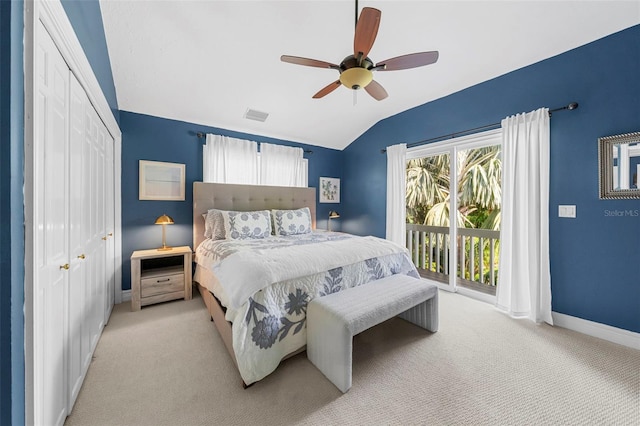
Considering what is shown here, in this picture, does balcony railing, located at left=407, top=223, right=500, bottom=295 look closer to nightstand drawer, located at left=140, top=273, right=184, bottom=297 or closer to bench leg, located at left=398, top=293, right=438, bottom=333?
bench leg, located at left=398, top=293, right=438, bottom=333

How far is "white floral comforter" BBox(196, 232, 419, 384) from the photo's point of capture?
164cm

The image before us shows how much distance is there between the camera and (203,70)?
2635 millimetres

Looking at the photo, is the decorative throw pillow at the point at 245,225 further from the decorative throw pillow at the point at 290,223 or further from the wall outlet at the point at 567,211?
the wall outlet at the point at 567,211

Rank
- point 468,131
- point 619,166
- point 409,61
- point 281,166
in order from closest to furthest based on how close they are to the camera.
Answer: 1. point 409,61
2. point 619,166
3. point 468,131
4. point 281,166

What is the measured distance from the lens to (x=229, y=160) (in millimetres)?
3701

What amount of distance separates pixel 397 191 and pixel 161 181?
11.2 ft

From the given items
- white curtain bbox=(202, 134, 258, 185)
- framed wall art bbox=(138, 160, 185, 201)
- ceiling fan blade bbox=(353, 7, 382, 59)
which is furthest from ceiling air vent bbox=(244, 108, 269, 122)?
ceiling fan blade bbox=(353, 7, 382, 59)

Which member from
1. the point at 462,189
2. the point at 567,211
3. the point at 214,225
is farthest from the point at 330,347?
the point at 462,189

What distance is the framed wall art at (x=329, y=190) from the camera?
15.8 feet

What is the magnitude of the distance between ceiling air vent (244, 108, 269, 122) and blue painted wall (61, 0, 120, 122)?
1486mm

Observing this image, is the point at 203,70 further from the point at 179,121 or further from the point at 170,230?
the point at 170,230

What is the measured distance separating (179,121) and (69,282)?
2669 mm

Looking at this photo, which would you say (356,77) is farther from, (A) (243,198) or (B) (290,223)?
(A) (243,198)

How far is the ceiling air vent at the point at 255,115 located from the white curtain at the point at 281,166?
0.50 m
